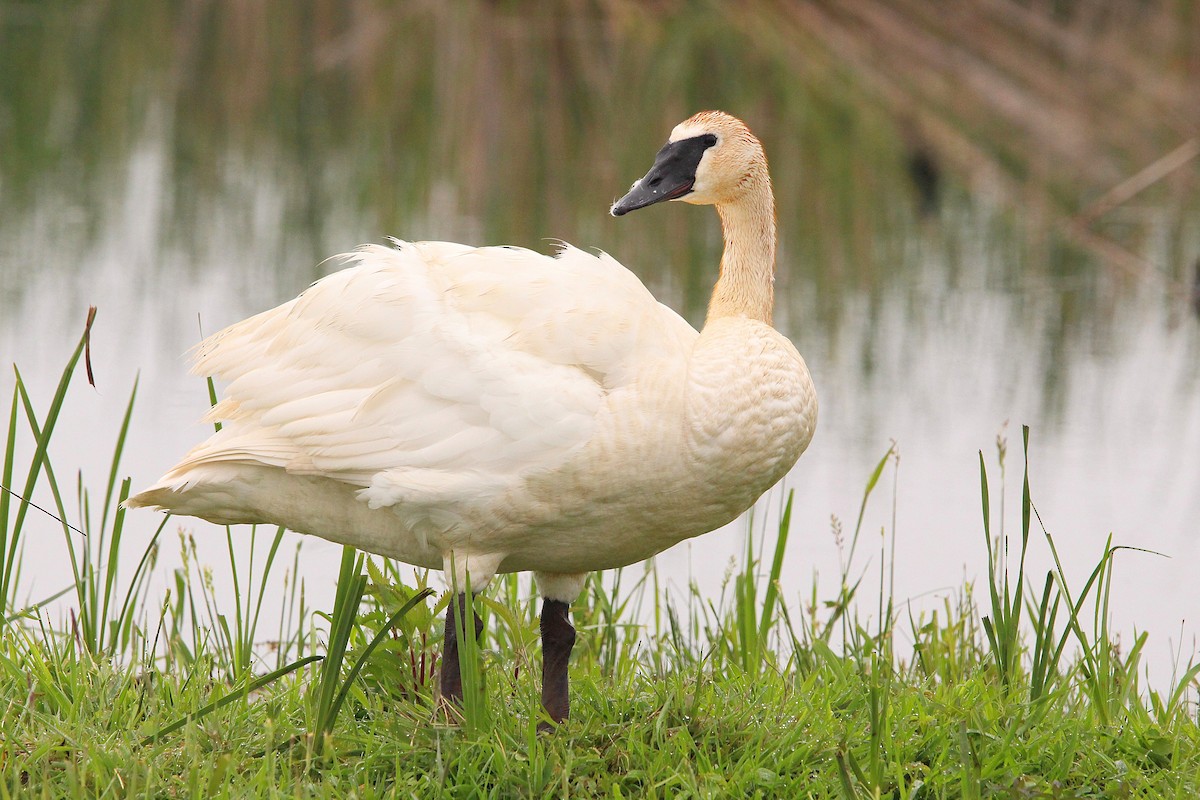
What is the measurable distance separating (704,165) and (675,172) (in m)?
0.09

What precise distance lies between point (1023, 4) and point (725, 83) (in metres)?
3.74

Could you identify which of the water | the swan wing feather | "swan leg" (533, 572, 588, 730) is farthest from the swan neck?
the water

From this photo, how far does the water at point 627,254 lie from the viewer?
22.5 ft

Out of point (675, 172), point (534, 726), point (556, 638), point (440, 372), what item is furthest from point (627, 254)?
point (534, 726)

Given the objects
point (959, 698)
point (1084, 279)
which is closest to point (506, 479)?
point (959, 698)

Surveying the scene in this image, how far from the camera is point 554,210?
34.9 ft

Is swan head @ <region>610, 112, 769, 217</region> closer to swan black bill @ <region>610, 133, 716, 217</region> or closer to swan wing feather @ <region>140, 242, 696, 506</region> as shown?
A: swan black bill @ <region>610, 133, 716, 217</region>

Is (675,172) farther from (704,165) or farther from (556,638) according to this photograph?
(556,638)

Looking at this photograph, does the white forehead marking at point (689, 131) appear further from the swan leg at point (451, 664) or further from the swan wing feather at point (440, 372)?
the swan leg at point (451, 664)

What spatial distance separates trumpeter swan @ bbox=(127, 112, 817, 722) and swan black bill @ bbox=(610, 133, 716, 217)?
340 mm

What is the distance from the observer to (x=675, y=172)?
3.95 metres

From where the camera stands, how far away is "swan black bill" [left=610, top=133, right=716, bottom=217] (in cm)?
392

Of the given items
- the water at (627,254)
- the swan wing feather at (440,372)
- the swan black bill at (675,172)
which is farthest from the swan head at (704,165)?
the water at (627,254)

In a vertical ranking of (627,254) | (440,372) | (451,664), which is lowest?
(451,664)
